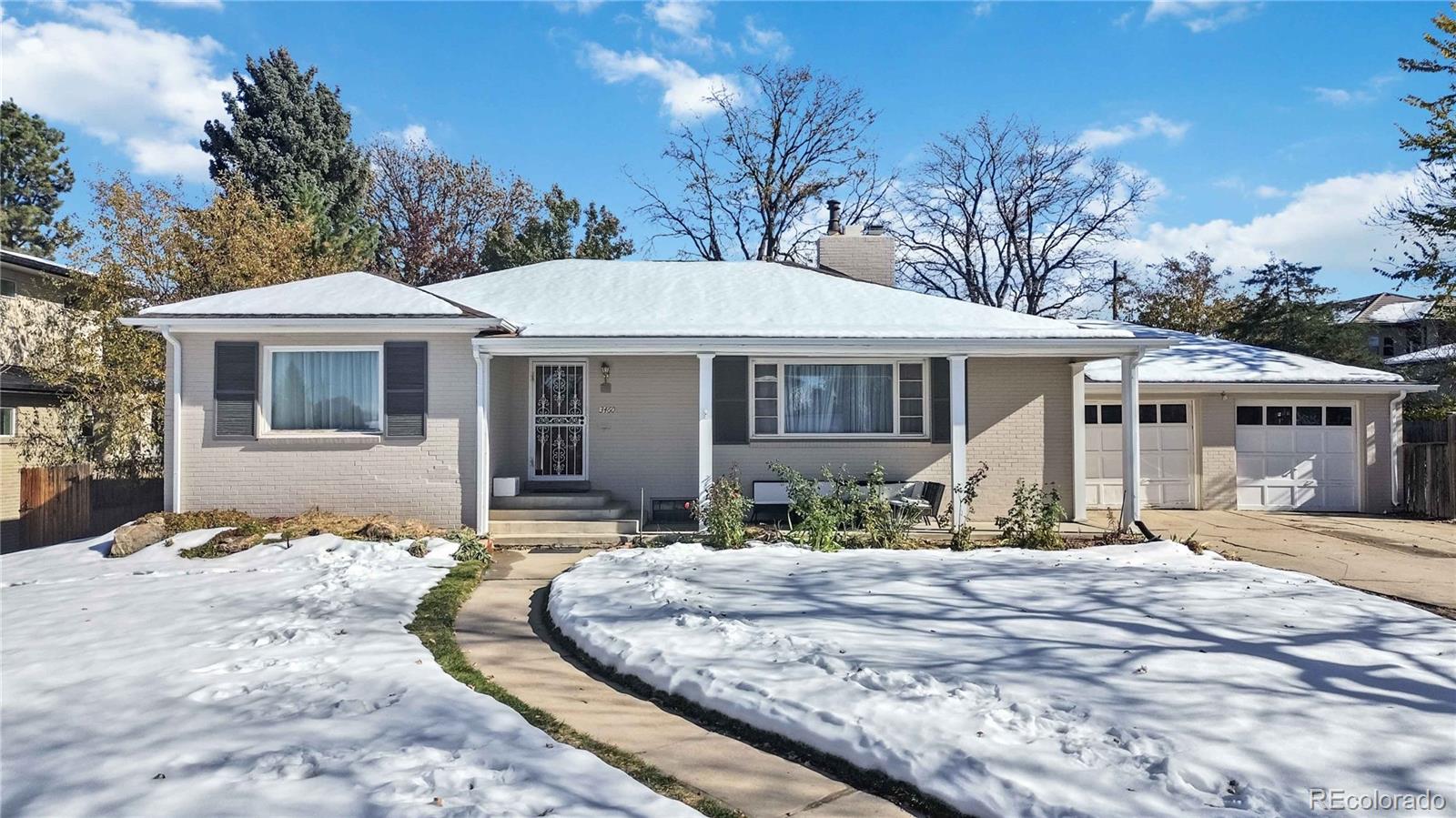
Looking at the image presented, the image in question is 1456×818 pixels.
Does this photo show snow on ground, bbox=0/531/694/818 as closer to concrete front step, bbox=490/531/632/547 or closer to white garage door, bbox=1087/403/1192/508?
concrete front step, bbox=490/531/632/547

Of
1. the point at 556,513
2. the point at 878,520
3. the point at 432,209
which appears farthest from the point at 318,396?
the point at 432,209

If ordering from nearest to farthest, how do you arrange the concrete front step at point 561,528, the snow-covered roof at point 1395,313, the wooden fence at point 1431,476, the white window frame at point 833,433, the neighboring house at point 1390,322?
1. the concrete front step at point 561,528
2. the white window frame at point 833,433
3. the wooden fence at point 1431,476
4. the neighboring house at point 1390,322
5. the snow-covered roof at point 1395,313

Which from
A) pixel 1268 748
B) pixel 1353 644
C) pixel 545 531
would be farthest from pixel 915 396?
pixel 1268 748

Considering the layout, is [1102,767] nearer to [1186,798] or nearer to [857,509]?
[1186,798]

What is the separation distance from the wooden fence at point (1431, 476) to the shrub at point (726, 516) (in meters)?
12.1

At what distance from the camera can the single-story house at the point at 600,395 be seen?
10.4 meters

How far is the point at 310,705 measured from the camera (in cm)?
459

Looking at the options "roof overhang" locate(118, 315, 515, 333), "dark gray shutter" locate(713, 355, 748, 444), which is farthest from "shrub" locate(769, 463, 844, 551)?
"roof overhang" locate(118, 315, 515, 333)

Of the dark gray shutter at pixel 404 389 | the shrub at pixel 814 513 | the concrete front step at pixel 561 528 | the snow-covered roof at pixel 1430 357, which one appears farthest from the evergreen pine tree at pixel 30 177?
the snow-covered roof at pixel 1430 357

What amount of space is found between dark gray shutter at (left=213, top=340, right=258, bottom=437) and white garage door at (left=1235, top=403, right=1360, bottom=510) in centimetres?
1613

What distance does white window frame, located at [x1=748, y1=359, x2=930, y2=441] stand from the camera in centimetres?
1194

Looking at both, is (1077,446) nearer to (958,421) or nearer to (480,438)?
(958,421)

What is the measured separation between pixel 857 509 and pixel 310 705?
23.3ft

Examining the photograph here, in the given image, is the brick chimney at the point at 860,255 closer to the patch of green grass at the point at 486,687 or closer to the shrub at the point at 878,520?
the shrub at the point at 878,520
